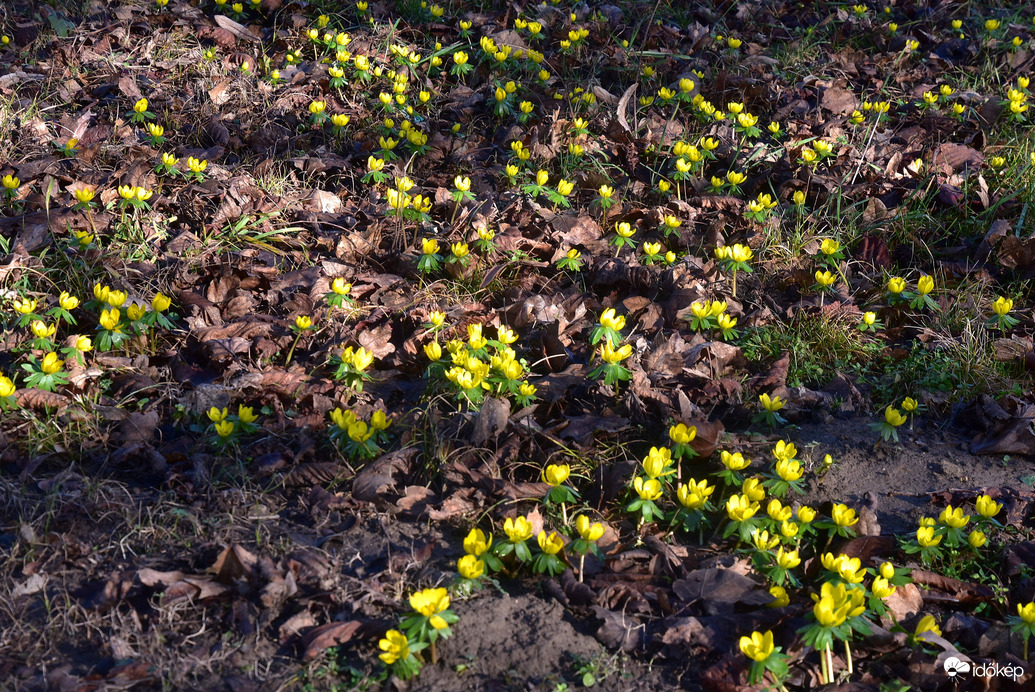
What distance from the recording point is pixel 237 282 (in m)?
3.56

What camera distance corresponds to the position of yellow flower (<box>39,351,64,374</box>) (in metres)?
2.77

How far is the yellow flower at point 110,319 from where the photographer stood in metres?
2.98

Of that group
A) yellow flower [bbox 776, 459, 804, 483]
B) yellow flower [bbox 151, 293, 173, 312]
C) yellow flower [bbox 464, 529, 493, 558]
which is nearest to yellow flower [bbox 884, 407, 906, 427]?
yellow flower [bbox 776, 459, 804, 483]

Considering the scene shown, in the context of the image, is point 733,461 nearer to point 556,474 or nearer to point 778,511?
point 778,511

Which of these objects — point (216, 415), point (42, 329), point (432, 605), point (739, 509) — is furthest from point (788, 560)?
point (42, 329)

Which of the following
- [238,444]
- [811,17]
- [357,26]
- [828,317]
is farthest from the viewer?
[811,17]

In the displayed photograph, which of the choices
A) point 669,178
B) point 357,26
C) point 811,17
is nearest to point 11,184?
point 357,26

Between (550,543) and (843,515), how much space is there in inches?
37.1

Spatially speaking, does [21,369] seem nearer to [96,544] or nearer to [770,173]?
[96,544]

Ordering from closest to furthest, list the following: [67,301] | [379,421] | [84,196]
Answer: [379,421] → [67,301] → [84,196]

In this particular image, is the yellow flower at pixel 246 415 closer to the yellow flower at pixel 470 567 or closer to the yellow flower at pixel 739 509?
the yellow flower at pixel 470 567

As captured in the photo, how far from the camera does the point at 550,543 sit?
234 cm

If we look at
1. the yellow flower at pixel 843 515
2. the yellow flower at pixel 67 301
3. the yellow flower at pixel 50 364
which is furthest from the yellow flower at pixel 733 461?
the yellow flower at pixel 67 301

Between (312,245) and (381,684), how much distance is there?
7.83 ft
